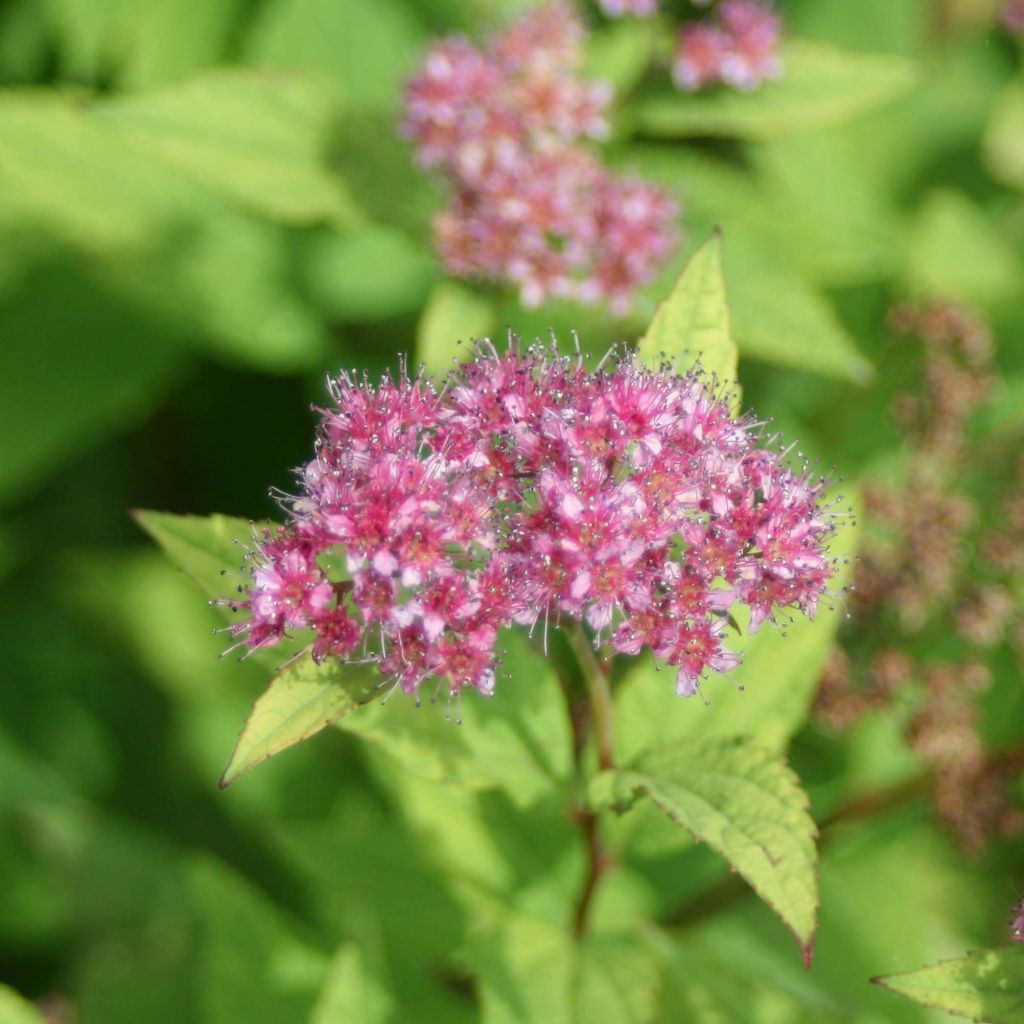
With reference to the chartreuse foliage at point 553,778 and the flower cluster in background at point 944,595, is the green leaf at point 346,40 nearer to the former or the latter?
the flower cluster in background at point 944,595

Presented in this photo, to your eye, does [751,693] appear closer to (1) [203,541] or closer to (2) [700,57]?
(1) [203,541]

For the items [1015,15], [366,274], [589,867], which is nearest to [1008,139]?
[1015,15]

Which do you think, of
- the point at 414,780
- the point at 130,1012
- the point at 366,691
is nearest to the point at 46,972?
the point at 130,1012

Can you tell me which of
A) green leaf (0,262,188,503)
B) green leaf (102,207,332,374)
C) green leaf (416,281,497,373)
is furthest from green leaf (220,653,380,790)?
green leaf (0,262,188,503)

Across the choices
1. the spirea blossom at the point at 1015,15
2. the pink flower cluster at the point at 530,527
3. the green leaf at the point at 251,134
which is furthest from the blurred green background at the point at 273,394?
the pink flower cluster at the point at 530,527

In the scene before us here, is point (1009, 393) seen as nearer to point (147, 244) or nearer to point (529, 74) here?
point (529, 74)
